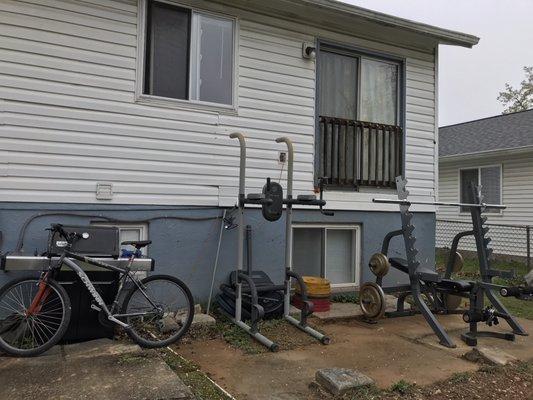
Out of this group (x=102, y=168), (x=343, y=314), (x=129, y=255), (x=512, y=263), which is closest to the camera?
(x=129, y=255)

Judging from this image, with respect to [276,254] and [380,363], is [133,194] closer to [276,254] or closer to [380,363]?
[276,254]

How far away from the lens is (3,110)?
184 inches

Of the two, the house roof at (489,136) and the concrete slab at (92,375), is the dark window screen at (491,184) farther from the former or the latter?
the concrete slab at (92,375)

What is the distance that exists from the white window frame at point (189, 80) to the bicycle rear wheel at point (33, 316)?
7.52 feet

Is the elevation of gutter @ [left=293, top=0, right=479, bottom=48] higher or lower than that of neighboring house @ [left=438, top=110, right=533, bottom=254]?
higher

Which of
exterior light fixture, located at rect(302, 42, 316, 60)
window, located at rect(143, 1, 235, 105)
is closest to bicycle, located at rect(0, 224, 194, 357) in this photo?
window, located at rect(143, 1, 235, 105)

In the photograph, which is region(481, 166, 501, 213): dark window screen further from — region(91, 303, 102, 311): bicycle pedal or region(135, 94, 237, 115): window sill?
region(91, 303, 102, 311): bicycle pedal

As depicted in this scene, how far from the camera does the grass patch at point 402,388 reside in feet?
12.0

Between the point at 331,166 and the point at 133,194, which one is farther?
the point at 331,166

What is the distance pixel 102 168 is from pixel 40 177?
616 millimetres

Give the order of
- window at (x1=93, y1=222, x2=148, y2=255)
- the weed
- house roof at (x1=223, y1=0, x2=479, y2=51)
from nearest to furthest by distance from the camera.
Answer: the weed
window at (x1=93, y1=222, x2=148, y2=255)
house roof at (x1=223, y1=0, x2=479, y2=51)

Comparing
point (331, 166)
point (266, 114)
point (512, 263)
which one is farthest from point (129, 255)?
point (512, 263)

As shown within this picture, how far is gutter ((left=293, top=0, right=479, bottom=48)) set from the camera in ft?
19.7

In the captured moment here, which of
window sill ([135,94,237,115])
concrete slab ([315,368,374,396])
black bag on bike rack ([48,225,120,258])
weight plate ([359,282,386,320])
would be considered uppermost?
window sill ([135,94,237,115])
